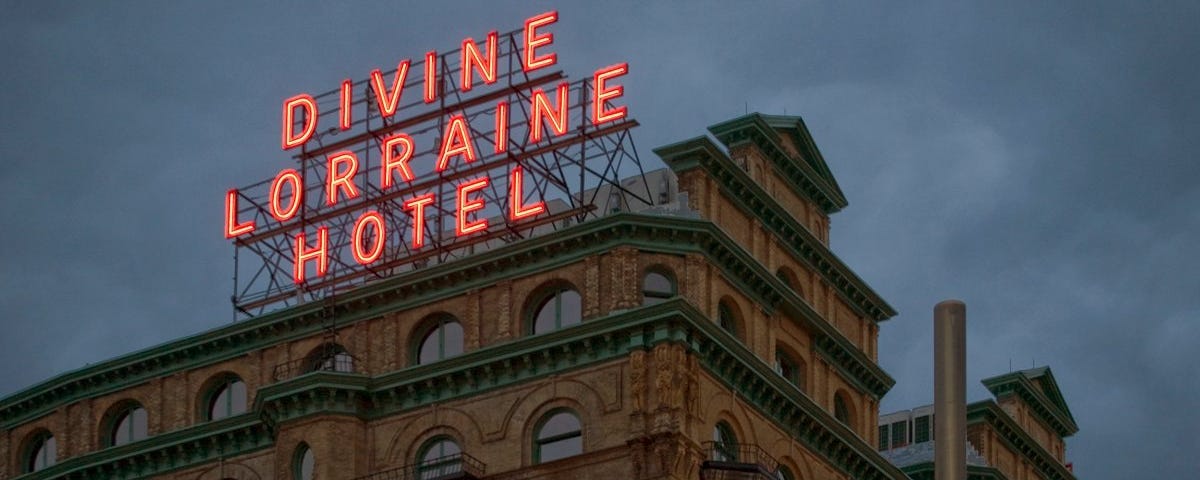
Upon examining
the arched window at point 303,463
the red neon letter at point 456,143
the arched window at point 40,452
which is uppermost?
the red neon letter at point 456,143

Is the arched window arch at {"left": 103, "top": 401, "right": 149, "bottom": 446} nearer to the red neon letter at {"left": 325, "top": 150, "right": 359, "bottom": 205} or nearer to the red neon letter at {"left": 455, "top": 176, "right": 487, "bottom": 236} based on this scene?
the red neon letter at {"left": 325, "top": 150, "right": 359, "bottom": 205}

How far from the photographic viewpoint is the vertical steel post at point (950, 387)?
19641 millimetres

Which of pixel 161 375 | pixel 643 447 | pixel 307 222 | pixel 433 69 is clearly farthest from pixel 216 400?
pixel 643 447

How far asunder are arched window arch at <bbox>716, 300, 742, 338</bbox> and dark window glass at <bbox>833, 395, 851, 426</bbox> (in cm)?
755

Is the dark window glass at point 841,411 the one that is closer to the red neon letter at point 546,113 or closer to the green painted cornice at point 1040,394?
the red neon letter at point 546,113

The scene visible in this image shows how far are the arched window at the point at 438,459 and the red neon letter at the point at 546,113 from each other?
1149cm

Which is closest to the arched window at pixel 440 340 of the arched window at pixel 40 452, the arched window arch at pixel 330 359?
the arched window arch at pixel 330 359

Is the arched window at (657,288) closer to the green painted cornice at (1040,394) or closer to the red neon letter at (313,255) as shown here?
the red neon letter at (313,255)

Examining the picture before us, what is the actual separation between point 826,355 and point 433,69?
707 inches

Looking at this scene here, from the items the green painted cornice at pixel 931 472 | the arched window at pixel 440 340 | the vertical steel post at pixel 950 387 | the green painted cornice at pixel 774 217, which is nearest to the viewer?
the vertical steel post at pixel 950 387

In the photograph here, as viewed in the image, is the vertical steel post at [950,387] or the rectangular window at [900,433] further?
the rectangular window at [900,433]

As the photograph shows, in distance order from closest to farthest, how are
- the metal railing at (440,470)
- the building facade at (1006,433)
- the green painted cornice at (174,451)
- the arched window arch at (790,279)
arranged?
the metal railing at (440,470), the green painted cornice at (174,451), the arched window arch at (790,279), the building facade at (1006,433)

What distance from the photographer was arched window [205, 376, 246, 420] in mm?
75938

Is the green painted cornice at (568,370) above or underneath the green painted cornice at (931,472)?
underneath
